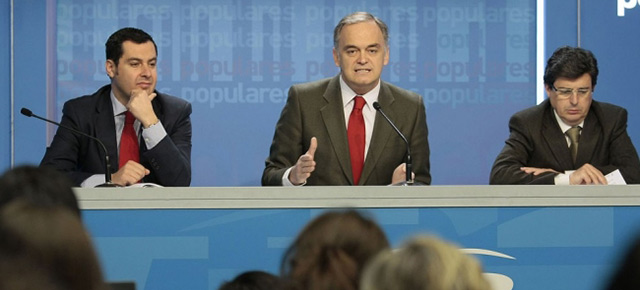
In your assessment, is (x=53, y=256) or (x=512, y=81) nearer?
(x=53, y=256)

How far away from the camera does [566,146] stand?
14.2 ft

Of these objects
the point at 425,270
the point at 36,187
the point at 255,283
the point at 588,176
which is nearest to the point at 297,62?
the point at 588,176

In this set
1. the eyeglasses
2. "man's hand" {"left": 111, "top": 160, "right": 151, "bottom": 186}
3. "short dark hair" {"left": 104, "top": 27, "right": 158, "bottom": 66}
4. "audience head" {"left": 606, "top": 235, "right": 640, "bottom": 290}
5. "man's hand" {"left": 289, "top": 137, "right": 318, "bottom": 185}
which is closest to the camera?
"audience head" {"left": 606, "top": 235, "right": 640, "bottom": 290}

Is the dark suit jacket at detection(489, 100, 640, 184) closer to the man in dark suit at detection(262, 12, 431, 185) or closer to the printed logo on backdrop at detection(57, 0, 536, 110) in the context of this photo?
the man in dark suit at detection(262, 12, 431, 185)

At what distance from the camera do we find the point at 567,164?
4.33 metres

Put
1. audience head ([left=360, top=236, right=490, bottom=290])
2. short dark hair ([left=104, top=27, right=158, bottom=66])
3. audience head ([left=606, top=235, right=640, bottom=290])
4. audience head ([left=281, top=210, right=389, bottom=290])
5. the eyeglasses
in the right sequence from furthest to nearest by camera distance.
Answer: short dark hair ([left=104, top=27, right=158, bottom=66]) < the eyeglasses < audience head ([left=281, top=210, right=389, bottom=290]) < audience head ([left=360, top=236, right=490, bottom=290]) < audience head ([left=606, top=235, right=640, bottom=290])

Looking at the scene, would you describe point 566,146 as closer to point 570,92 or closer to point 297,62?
point 570,92

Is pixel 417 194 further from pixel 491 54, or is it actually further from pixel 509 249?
pixel 491 54

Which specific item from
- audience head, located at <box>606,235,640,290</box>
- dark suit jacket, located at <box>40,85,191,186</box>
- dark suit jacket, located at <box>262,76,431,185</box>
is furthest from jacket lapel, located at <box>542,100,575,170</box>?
audience head, located at <box>606,235,640,290</box>

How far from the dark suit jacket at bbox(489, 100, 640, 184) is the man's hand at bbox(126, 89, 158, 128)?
150 cm

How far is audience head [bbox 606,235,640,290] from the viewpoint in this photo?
3.25ft

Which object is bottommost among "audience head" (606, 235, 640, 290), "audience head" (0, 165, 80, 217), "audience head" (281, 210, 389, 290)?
"audience head" (281, 210, 389, 290)

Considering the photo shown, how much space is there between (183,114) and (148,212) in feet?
4.26

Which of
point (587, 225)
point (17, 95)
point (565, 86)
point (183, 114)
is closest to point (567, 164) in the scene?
point (565, 86)
